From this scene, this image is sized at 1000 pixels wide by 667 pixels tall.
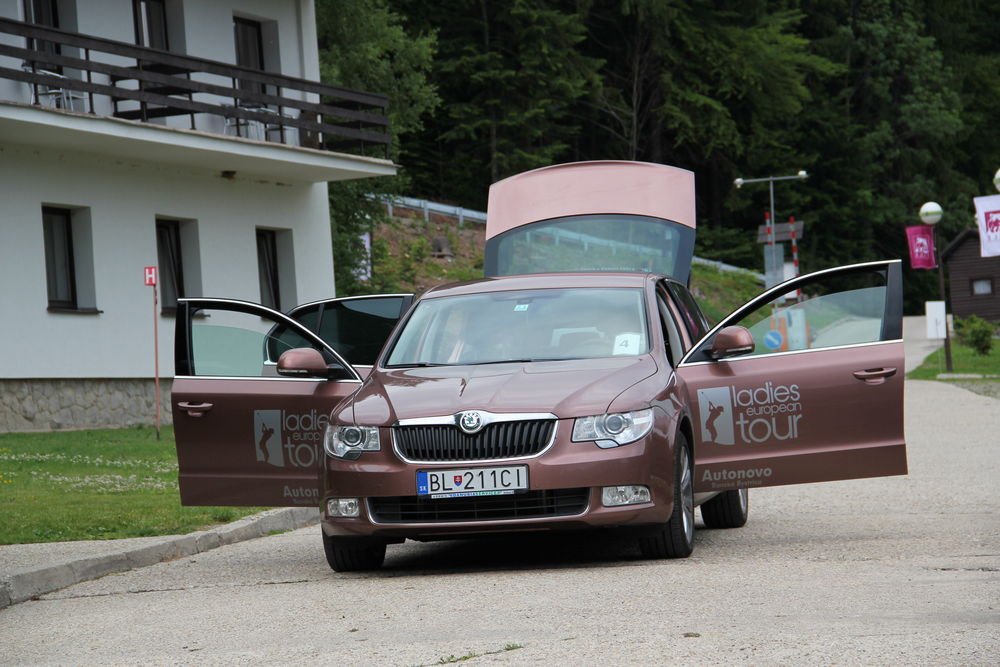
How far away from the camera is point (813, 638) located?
20.4ft

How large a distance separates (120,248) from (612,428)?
1914cm

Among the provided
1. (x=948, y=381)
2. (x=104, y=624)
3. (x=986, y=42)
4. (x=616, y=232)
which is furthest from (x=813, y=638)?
(x=986, y=42)

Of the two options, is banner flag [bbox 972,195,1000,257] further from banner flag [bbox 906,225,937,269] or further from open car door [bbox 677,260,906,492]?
open car door [bbox 677,260,906,492]

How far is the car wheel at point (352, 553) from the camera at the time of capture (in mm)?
9164

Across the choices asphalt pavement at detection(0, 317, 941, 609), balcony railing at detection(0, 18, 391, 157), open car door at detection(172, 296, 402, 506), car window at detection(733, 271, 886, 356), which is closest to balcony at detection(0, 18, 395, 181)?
balcony railing at detection(0, 18, 391, 157)

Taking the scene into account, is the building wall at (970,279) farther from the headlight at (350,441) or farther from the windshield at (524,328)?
the headlight at (350,441)

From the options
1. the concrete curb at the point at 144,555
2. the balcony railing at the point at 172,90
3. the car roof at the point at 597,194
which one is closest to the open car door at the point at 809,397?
the concrete curb at the point at 144,555

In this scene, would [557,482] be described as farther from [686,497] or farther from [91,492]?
[91,492]

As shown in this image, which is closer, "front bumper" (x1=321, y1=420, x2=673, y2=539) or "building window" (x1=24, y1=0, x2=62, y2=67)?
"front bumper" (x1=321, y1=420, x2=673, y2=539)

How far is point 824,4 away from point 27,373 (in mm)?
64733

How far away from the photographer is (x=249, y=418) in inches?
392

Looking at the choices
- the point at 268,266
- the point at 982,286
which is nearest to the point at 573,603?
the point at 268,266

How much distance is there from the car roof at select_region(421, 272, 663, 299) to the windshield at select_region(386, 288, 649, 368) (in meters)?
Answer: 0.07

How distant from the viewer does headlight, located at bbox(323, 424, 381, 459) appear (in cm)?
890
